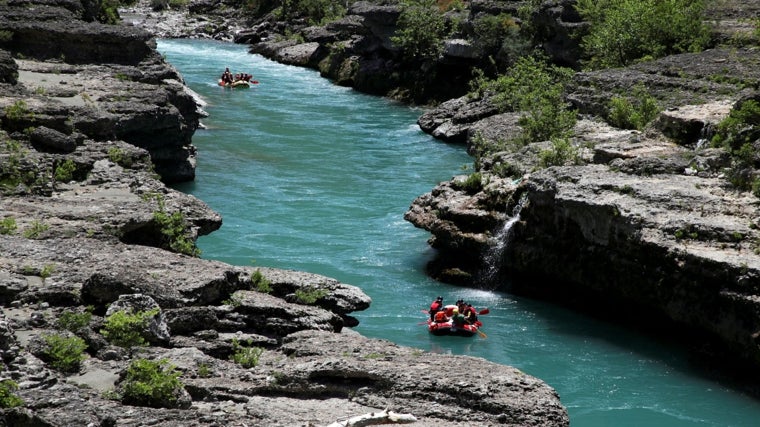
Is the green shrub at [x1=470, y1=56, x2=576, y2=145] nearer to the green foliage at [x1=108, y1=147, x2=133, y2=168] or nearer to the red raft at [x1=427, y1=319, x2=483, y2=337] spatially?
the red raft at [x1=427, y1=319, x2=483, y2=337]

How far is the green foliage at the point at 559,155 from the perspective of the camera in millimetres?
27000

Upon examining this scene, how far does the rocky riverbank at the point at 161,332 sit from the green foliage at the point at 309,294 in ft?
0.11

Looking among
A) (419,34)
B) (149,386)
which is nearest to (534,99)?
(419,34)

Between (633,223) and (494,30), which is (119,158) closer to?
(633,223)

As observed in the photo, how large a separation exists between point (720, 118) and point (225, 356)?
57.5 feet

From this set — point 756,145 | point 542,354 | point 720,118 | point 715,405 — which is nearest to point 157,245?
point 542,354

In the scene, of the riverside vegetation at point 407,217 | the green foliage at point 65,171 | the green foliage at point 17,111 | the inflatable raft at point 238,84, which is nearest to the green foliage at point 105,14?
the riverside vegetation at point 407,217

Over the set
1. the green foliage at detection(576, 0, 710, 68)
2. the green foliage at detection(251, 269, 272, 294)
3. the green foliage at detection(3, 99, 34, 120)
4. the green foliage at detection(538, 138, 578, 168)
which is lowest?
the green foliage at detection(251, 269, 272, 294)

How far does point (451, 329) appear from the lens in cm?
2236

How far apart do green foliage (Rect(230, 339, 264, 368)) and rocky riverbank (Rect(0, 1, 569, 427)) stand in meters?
0.03

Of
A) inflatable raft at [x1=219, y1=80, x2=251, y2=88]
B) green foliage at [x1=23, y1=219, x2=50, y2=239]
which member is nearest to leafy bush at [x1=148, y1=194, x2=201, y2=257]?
green foliage at [x1=23, y1=219, x2=50, y2=239]

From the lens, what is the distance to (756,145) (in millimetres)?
Result: 23531

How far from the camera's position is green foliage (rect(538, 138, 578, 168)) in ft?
88.6

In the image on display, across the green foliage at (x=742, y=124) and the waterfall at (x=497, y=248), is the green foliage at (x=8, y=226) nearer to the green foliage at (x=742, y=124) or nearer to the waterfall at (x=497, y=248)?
the waterfall at (x=497, y=248)
